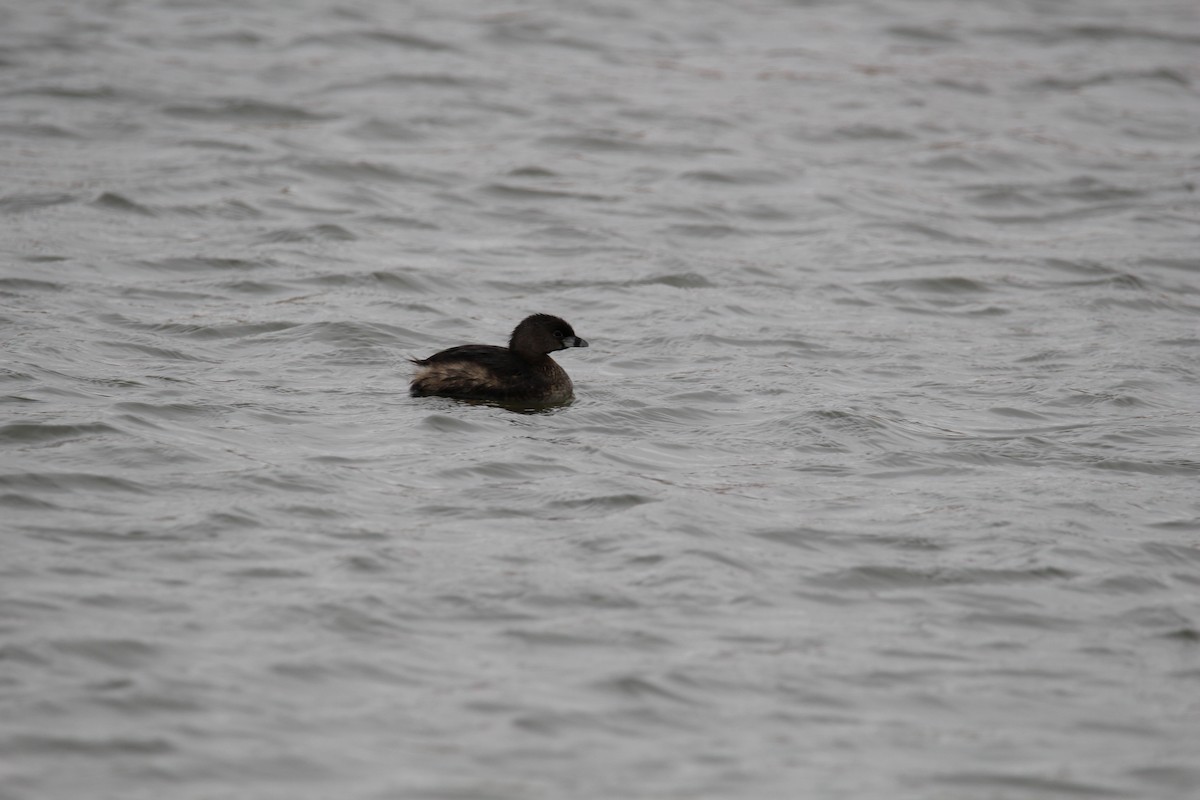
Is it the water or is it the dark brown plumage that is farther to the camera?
the dark brown plumage

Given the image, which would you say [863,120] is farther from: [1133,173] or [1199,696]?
[1199,696]

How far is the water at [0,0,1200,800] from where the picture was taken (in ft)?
19.6

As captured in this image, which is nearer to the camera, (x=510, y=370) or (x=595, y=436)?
(x=595, y=436)

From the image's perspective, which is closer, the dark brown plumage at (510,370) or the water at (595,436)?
the water at (595,436)

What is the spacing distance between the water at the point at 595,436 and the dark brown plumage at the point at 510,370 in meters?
0.19

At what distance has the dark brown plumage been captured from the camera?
9695 millimetres

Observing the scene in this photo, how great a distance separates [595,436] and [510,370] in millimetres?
780

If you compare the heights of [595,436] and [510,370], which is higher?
[510,370]

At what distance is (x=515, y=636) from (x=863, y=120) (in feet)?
41.9

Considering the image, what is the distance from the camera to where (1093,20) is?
894 inches

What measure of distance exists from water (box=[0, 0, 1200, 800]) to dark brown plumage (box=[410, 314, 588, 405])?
0.19 metres

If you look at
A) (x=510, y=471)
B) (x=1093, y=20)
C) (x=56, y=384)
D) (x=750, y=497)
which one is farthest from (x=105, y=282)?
(x=1093, y=20)

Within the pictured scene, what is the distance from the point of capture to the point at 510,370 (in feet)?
32.1

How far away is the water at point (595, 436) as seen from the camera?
5.98m
